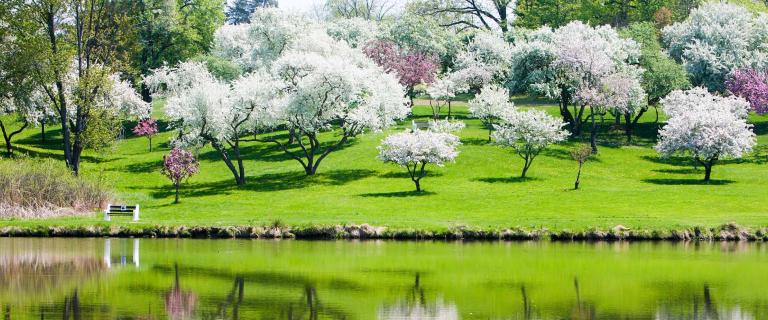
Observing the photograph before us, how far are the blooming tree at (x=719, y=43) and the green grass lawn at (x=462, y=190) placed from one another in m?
6.73

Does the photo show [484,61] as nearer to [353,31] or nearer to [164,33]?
[353,31]

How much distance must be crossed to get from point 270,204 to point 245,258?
2236cm

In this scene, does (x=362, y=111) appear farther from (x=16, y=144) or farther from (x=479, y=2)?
(x=479, y=2)

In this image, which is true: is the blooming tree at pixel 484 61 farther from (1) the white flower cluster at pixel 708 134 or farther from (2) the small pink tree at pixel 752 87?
(1) the white flower cluster at pixel 708 134

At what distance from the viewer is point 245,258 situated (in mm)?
42156

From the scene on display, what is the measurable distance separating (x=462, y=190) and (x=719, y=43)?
44.1 m

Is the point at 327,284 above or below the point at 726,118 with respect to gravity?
below

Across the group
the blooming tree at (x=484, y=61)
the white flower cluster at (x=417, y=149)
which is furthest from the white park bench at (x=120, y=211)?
the blooming tree at (x=484, y=61)

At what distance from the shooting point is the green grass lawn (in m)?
55.5

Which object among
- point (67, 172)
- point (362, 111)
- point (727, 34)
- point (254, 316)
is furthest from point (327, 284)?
point (727, 34)

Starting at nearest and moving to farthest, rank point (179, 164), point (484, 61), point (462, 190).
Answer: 1. point (179, 164)
2. point (462, 190)
3. point (484, 61)

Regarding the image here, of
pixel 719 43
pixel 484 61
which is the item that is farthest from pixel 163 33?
pixel 719 43

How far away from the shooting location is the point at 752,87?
302 feet

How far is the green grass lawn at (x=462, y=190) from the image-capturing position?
55531 mm
